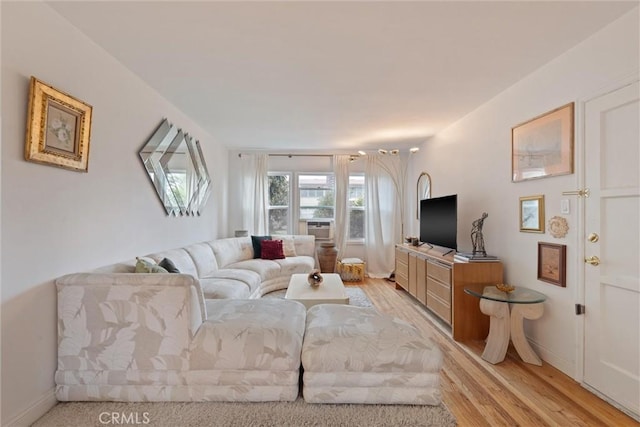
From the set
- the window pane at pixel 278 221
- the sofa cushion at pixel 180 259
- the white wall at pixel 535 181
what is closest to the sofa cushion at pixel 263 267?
the sofa cushion at pixel 180 259

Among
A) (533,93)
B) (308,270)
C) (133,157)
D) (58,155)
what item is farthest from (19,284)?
(533,93)

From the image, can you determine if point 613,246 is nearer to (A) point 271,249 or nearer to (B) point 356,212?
(A) point 271,249

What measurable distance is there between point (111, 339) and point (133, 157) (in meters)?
1.60

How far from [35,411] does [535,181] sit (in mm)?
3844

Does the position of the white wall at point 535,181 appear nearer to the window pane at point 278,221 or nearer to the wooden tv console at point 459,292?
the wooden tv console at point 459,292

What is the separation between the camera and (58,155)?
5.81 feet

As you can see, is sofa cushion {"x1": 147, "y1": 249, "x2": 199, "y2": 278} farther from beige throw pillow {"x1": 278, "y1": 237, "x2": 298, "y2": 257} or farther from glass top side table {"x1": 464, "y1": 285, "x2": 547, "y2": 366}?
glass top side table {"x1": 464, "y1": 285, "x2": 547, "y2": 366}

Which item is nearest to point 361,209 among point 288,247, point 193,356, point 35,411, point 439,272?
point 288,247

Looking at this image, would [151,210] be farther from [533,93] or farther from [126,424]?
[533,93]

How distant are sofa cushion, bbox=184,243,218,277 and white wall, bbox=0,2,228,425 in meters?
0.71

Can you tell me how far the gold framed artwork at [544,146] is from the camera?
2143 mm

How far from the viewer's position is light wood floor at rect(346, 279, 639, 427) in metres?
1.69

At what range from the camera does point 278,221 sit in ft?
19.0

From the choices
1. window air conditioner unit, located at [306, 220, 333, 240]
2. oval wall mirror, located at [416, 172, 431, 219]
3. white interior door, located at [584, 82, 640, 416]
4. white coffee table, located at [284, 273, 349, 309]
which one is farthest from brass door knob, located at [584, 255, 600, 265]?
window air conditioner unit, located at [306, 220, 333, 240]
